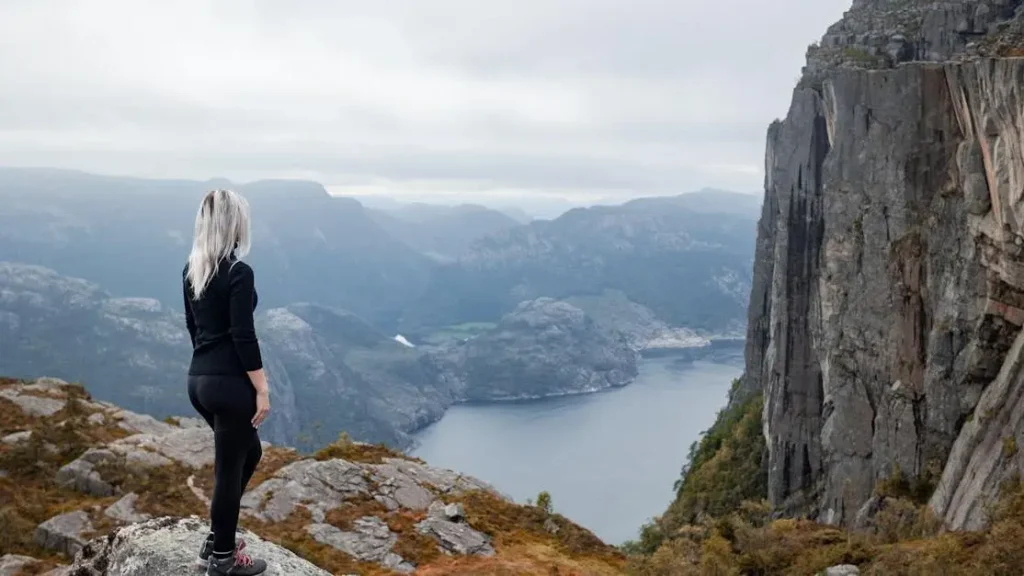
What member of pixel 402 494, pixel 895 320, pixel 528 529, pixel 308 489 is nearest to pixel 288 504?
pixel 308 489

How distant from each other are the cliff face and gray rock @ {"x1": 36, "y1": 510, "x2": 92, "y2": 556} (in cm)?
3248

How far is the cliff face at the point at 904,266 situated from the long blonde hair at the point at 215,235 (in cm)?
3163

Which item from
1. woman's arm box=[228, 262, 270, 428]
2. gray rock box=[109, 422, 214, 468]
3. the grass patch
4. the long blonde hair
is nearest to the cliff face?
the grass patch

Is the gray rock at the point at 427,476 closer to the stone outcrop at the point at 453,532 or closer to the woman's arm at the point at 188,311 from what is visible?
the stone outcrop at the point at 453,532

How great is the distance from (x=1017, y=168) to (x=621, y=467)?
5581 inches

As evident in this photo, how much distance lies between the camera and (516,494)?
156m

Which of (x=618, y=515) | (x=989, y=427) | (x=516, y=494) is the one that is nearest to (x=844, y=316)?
(x=989, y=427)

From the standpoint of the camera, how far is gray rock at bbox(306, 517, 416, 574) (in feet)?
86.6

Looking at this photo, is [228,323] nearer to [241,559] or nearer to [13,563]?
[241,559]

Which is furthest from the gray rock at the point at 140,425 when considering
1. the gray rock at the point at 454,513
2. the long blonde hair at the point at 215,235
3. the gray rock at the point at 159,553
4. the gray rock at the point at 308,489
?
the long blonde hair at the point at 215,235

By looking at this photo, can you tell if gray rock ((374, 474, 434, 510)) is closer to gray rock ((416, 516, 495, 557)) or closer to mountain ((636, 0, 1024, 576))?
gray rock ((416, 516, 495, 557))

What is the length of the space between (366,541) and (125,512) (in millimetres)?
8222

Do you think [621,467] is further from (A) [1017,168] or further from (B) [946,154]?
(A) [1017,168]

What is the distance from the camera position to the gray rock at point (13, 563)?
21.0m
